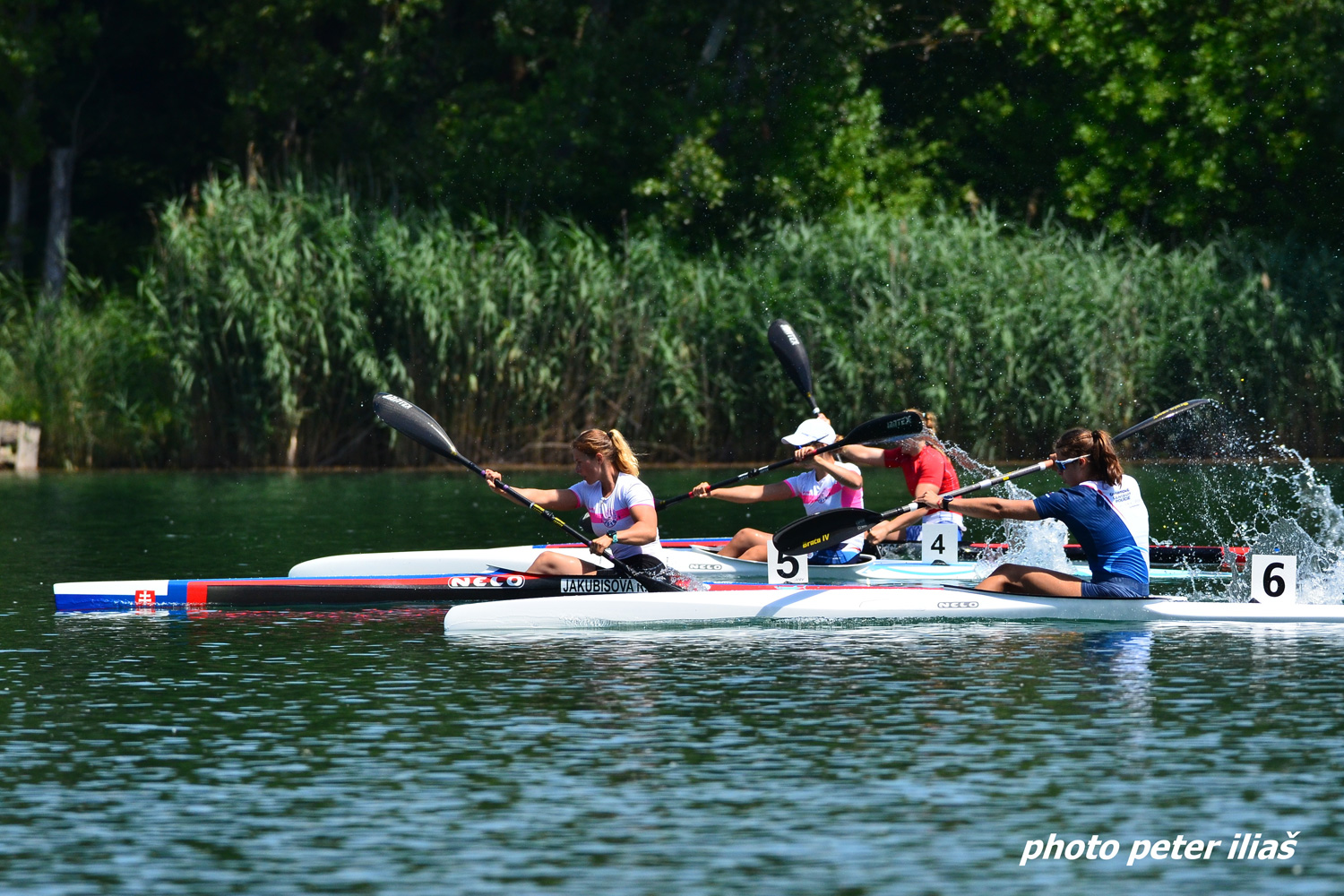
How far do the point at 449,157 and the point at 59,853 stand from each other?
30.4 m

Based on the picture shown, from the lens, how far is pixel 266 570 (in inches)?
627

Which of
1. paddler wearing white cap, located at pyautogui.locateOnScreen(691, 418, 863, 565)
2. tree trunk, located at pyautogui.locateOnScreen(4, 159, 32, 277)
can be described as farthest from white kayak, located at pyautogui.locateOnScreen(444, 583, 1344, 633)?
tree trunk, located at pyautogui.locateOnScreen(4, 159, 32, 277)

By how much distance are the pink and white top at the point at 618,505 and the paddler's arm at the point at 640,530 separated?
0.03m

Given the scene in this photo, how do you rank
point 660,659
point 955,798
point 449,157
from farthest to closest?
point 449,157 < point 660,659 < point 955,798

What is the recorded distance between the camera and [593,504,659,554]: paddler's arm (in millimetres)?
12859

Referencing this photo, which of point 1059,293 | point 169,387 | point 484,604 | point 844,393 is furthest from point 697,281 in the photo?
point 484,604

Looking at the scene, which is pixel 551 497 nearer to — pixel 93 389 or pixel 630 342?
pixel 630 342

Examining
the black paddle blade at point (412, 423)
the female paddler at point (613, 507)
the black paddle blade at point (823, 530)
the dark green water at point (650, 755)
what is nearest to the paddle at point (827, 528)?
the black paddle blade at point (823, 530)

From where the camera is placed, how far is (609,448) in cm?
1292

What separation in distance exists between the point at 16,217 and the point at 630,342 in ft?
47.7

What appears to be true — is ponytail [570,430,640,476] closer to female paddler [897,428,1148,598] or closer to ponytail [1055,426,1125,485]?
female paddler [897,428,1148,598]

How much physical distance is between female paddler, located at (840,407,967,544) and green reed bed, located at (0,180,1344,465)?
43.5 ft

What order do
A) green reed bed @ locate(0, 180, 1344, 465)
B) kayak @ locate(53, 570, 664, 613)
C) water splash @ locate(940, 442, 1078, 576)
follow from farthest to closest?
green reed bed @ locate(0, 180, 1344, 465)
water splash @ locate(940, 442, 1078, 576)
kayak @ locate(53, 570, 664, 613)

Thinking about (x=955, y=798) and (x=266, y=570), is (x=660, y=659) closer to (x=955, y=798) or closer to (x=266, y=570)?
(x=955, y=798)
